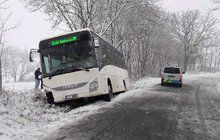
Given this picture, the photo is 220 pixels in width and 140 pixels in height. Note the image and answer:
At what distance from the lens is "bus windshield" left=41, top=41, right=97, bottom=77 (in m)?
9.94

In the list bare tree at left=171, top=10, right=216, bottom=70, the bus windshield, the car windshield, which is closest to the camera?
the bus windshield

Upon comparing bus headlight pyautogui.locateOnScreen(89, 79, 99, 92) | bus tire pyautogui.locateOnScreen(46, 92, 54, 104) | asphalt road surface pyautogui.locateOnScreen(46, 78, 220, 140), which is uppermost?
bus headlight pyautogui.locateOnScreen(89, 79, 99, 92)

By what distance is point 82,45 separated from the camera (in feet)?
33.1

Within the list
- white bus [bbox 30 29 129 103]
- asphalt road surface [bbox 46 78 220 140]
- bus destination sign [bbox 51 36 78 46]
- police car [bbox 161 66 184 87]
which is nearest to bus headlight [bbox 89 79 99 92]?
white bus [bbox 30 29 129 103]

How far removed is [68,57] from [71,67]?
0.47 meters

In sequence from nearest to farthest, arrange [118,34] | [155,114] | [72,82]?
[155,114] < [72,82] < [118,34]

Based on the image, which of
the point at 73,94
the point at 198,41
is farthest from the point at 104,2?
the point at 198,41

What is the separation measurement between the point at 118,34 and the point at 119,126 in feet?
76.2

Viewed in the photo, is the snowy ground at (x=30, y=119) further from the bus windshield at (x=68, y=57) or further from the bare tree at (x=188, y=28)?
the bare tree at (x=188, y=28)

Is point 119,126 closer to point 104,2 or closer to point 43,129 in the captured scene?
point 43,129

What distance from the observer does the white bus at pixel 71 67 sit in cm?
977

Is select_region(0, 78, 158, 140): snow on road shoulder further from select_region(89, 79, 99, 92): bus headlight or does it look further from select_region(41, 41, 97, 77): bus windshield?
select_region(41, 41, 97, 77): bus windshield

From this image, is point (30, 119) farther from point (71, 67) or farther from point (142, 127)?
point (142, 127)

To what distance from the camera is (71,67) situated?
984cm
